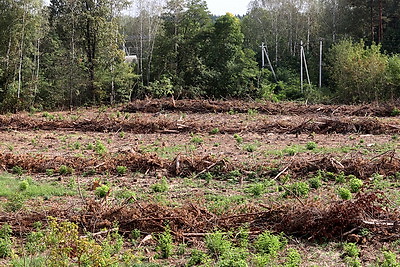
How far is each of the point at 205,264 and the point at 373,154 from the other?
7287 millimetres

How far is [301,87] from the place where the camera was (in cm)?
2808

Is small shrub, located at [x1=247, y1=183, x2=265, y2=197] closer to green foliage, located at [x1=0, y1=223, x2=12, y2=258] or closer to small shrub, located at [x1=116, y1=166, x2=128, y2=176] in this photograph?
small shrub, located at [x1=116, y1=166, x2=128, y2=176]

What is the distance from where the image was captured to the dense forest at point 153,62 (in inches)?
939

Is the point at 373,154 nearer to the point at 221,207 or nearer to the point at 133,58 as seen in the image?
the point at 221,207

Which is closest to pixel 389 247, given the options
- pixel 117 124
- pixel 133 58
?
pixel 117 124

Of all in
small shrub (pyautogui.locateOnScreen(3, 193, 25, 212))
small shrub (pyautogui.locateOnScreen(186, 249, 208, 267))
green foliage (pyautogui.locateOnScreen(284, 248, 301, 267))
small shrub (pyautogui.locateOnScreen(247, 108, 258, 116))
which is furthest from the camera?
small shrub (pyautogui.locateOnScreen(247, 108, 258, 116))

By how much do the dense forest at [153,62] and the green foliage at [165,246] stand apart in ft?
62.2

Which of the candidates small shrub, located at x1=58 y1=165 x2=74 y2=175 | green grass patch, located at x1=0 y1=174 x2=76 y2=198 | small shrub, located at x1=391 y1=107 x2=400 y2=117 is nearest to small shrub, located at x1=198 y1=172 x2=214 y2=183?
green grass patch, located at x1=0 y1=174 x2=76 y2=198

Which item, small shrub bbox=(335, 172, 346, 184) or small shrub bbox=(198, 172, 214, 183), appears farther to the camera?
small shrub bbox=(198, 172, 214, 183)

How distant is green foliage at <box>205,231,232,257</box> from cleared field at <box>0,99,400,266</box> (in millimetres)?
17

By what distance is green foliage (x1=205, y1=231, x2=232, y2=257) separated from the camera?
5.49m

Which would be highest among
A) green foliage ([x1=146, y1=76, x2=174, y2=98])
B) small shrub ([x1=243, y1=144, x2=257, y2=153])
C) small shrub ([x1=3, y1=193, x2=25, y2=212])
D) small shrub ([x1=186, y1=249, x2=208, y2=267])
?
green foliage ([x1=146, y1=76, x2=174, y2=98])

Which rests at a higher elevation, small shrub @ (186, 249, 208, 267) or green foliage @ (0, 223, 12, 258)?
green foliage @ (0, 223, 12, 258)

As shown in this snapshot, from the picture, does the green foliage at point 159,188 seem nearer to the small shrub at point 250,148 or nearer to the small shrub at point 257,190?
the small shrub at point 257,190
